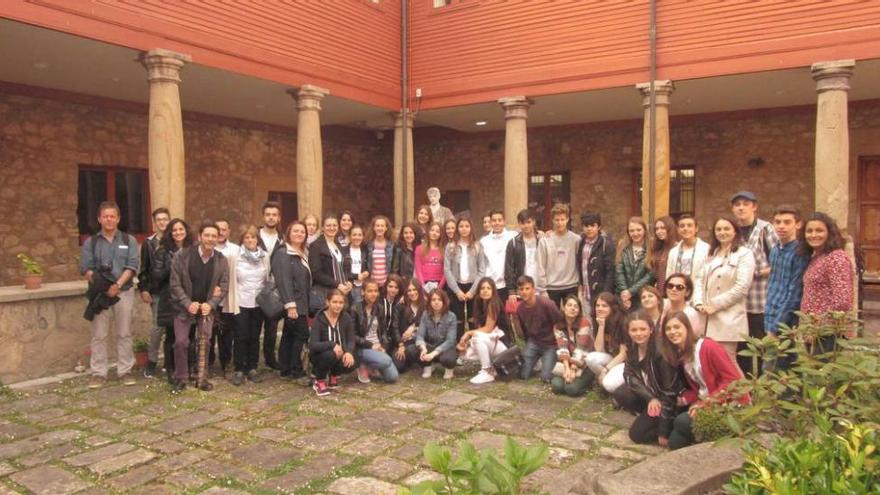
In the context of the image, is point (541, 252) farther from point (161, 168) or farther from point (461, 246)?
point (161, 168)

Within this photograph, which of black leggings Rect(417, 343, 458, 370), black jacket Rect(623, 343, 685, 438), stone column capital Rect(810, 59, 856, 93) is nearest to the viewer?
black jacket Rect(623, 343, 685, 438)

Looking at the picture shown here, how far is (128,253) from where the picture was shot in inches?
250

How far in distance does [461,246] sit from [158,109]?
13.7 feet

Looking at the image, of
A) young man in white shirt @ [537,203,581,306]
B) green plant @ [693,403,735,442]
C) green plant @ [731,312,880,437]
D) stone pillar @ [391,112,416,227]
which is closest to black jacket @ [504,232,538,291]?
young man in white shirt @ [537,203,581,306]

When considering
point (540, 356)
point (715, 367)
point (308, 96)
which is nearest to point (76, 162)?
point (308, 96)

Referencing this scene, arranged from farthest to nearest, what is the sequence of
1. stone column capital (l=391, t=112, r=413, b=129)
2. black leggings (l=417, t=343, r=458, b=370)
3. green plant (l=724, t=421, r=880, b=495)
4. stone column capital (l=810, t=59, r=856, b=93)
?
stone column capital (l=391, t=112, r=413, b=129)
stone column capital (l=810, t=59, r=856, b=93)
black leggings (l=417, t=343, r=458, b=370)
green plant (l=724, t=421, r=880, b=495)

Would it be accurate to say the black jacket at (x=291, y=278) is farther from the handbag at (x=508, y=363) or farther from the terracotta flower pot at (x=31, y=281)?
the terracotta flower pot at (x=31, y=281)

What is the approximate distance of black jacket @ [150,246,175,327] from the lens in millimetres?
6086

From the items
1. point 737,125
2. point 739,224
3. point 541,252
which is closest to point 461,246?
point 541,252

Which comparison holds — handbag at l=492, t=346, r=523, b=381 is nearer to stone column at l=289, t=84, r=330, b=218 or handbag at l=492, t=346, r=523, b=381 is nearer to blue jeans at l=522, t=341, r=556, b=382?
blue jeans at l=522, t=341, r=556, b=382

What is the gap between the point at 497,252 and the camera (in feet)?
23.7

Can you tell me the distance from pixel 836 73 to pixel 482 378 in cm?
644

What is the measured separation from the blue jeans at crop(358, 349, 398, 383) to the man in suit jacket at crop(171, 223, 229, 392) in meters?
1.43

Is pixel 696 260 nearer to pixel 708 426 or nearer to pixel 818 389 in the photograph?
pixel 708 426
